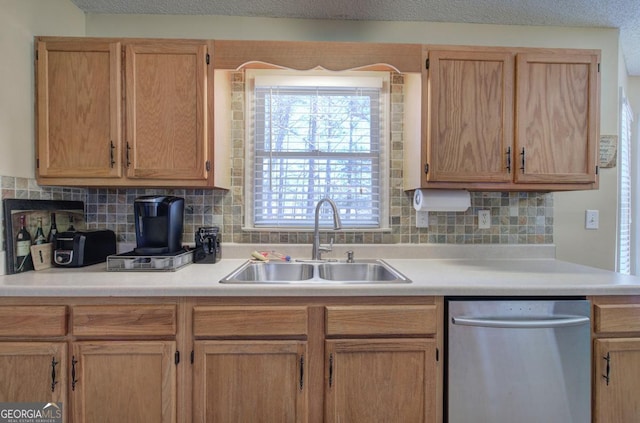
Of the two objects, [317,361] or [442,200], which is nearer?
[317,361]

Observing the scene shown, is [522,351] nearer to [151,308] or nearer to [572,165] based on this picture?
[572,165]

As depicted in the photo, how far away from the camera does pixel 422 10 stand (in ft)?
5.84

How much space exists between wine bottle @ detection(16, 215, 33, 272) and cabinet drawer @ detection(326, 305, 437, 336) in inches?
57.5

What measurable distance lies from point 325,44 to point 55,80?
135 centimetres

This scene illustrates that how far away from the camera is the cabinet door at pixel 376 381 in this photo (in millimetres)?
1243

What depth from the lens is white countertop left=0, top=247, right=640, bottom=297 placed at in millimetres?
1216

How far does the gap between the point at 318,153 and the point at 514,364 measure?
1.44 m

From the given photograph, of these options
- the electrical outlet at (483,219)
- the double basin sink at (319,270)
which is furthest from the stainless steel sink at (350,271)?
the electrical outlet at (483,219)

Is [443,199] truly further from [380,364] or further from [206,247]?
[206,247]

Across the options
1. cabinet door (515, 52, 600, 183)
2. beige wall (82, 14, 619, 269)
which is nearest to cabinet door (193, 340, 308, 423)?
cabinet door (515, 52, 600, 183)

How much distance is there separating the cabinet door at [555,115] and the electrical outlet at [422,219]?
1.69ft

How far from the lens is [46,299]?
1.22 metres

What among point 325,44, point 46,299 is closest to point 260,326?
point 46,299

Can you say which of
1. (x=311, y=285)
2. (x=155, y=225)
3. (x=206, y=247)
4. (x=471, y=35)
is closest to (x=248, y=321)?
(x=311, y=285)
